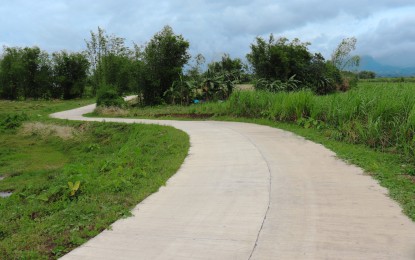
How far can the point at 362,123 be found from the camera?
11336 millimetres

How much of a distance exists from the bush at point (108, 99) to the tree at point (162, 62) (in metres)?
2.03

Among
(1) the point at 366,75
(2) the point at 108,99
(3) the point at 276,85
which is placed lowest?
(2) the point at 108,99

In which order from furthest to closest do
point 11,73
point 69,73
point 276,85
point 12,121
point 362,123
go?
point 69,73 → point 11,73 → point 276,85 → point 12,121 → point 362,123

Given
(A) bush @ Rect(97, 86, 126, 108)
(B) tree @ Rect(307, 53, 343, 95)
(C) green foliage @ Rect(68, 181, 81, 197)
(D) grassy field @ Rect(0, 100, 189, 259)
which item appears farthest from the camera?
(B) tree @ Rect(307, 53, 343, 95)

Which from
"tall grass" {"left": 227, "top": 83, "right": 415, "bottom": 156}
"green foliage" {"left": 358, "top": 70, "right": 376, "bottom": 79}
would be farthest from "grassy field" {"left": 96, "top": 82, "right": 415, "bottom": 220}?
"green foliage" {"left": 358, "top": 70, "right": 376, "bottom": 79}

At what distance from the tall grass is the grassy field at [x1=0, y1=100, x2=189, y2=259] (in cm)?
473

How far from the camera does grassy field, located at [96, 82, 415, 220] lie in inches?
302

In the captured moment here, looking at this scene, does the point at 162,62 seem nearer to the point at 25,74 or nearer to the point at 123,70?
the point at 123,70

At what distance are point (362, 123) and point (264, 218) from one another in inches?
287

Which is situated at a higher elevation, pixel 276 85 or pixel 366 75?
pixel 366 75

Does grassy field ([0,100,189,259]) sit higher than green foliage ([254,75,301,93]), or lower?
lower

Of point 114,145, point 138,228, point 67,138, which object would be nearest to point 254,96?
point 114,145

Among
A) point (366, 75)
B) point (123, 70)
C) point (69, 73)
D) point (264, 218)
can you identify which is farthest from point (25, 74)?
point (366, 75)

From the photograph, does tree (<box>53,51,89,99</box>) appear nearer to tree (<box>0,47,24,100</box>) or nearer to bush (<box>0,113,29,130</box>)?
tree (<box>0,47,24,100</box>)
